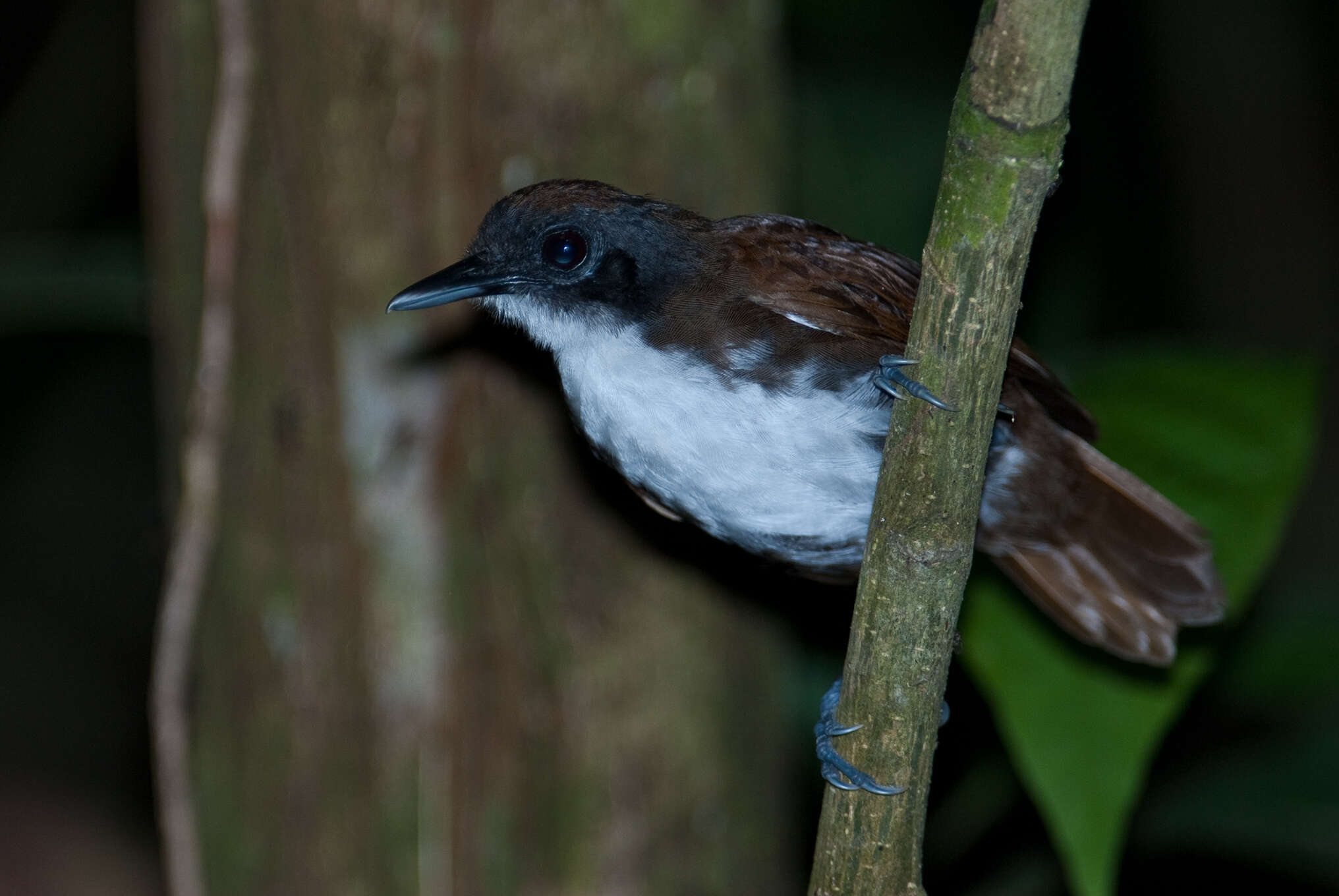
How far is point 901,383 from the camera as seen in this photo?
1942 millimetres

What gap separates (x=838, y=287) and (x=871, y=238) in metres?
1.70

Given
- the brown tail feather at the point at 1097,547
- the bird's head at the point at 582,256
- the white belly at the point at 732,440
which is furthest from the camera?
the brown tail feather at the point at 1097,547

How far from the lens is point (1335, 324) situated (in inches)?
247

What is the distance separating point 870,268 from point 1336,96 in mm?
4515

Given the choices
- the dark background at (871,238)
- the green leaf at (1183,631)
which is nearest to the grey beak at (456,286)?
the green leaf at (1183,631)

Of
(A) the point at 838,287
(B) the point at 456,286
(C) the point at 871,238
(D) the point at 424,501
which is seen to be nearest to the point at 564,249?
(B) the point at 456,286

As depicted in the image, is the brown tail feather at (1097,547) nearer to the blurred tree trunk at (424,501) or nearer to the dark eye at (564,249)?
the blurred tree trunk at (424,501)

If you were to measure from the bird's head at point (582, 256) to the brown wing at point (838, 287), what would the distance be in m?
0.12

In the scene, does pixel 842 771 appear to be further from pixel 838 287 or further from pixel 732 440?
pixel 838 287

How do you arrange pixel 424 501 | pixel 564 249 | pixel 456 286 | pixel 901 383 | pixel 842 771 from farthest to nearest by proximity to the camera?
1. pixel 424 501
2. pixel 564 249
3. pixel 456 286
4. pixel 842 771
5. pixel 901 383

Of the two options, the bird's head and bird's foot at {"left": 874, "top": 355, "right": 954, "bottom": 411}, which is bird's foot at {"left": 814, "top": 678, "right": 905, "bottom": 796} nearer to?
bird's foot at {"left": 874, "top": 355, "right": 954, "bottom": 411}

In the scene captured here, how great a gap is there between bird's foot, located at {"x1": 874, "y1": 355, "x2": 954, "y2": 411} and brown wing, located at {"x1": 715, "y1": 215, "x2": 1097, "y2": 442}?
1.43 feet

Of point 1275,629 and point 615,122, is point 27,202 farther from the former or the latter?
point 1275,629

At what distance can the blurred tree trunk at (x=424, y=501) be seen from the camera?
120 inches
